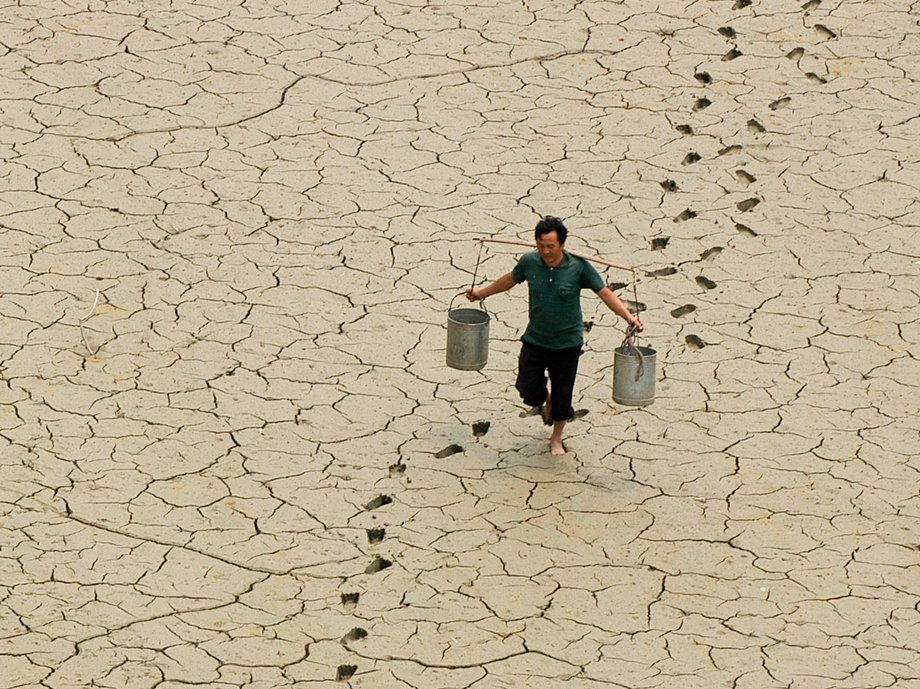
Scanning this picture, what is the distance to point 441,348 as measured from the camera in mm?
8188

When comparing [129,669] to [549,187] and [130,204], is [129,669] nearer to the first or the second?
[130,204]

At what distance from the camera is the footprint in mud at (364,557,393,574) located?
22.0 feet

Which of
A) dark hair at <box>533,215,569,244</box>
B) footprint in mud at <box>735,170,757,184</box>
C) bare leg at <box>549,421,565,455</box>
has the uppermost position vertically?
dark hair at <box>533,215,569,244</box>

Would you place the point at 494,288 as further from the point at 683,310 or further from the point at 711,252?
the point at 711,252

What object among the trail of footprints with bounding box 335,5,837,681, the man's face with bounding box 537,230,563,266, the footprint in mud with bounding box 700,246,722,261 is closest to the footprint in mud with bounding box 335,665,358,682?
the trail of footprints with bounding box 335,5,837,681

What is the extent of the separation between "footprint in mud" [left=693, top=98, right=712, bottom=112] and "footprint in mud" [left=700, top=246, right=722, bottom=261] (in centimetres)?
139

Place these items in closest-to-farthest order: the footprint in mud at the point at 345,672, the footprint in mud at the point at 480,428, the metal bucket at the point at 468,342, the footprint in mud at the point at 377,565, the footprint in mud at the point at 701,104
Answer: the footprint in mud at the point at 345,672 → the footprint in mud at the point at 377,565 → the metal bucket at the point at 468,342 → the footprint in mud at the point at 480,428 → the footprint in mud at the point at 701,104

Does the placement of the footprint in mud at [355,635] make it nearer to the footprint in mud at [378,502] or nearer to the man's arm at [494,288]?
the footprint in mud at [378,502]

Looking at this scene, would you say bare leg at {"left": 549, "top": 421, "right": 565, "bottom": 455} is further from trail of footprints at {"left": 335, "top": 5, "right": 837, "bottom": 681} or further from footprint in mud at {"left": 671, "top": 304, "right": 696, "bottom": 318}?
footprint in mud at {"left": 671, "top": 304, "right": 696, "bottom": 318}

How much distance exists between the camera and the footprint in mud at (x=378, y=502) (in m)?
7.09

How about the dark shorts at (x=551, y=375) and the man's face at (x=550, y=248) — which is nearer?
the man's face at (x=550, y=248)

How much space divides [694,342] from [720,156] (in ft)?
5.82

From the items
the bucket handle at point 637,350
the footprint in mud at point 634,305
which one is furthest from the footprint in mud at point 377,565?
the footprint in mud at point 634,305

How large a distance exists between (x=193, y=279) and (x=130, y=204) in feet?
2.47
